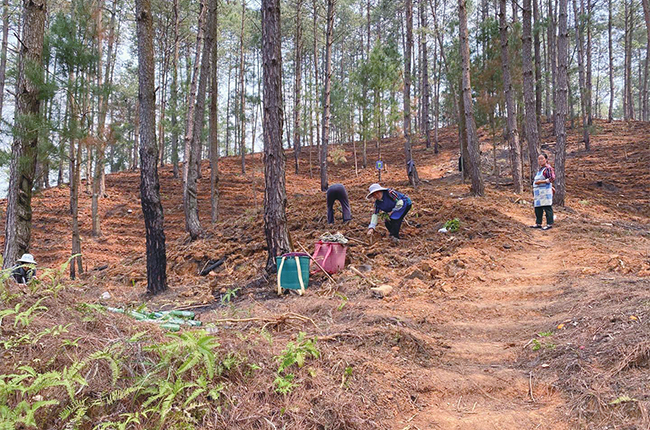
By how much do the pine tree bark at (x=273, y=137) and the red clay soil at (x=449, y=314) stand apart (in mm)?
724

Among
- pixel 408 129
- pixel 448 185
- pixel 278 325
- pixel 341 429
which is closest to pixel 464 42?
pixel 408 129

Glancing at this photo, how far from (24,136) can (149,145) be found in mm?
2252

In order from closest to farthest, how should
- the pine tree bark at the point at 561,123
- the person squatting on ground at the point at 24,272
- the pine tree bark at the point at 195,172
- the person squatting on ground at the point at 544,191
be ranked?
the person squatting on ground at the point at 24,272 < the person squatting on ground at the point at 544,191 < the pine tree bark at the point at 195,172 < the pine tree bark at the point at 561,123

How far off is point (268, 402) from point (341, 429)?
44 cm

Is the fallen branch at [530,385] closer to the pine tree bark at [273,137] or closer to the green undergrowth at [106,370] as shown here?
the green undergrowth at [106,370]

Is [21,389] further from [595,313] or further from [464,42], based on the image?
[464,42]

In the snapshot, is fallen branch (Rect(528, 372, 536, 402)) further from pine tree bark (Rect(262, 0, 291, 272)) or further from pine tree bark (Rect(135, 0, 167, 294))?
pine tree bark (Rect(135, 0, 167, 294))

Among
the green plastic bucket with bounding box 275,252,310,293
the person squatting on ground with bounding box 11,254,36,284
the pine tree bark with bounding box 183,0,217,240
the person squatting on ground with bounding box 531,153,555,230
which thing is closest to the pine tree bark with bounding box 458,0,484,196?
the person squatting on ground with bounding box 531,153,555,230

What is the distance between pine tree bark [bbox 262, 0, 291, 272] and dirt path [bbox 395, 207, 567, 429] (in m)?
2.67

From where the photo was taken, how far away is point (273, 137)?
6.09m

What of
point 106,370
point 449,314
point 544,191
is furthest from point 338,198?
point 106,370

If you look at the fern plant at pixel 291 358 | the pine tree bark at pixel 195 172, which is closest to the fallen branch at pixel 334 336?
the fern plant at pixel 291 358

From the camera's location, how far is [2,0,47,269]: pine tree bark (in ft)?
21.7

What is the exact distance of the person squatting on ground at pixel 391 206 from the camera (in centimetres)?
708
